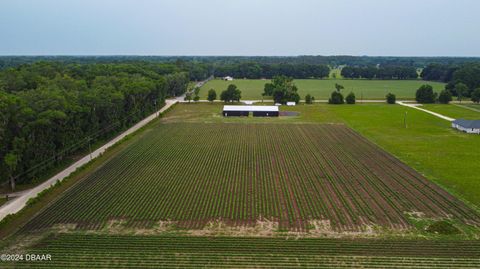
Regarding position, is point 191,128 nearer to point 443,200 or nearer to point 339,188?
point 339,188

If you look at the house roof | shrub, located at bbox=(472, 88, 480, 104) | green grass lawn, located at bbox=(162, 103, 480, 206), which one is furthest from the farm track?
shrub, located at bbox=(472, 88, 480, 104)

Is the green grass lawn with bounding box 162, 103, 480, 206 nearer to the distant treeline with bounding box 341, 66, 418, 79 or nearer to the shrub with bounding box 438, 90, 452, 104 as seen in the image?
the shrub with bounding box 438, 90, 452, 104

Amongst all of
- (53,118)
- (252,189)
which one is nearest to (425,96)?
(252,189)

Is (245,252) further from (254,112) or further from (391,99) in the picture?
(391,99)

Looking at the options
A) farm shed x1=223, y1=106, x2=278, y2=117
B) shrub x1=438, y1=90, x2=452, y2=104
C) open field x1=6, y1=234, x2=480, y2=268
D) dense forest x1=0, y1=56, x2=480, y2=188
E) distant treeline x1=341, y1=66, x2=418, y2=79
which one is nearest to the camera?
open field x1=6, y1=234, x2=480, y2=268

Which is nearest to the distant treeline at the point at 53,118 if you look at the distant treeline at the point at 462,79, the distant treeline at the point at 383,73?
the distant treeline at the point at 462,79

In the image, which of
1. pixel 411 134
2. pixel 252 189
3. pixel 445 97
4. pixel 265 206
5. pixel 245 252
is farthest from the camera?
pixel 445 97
